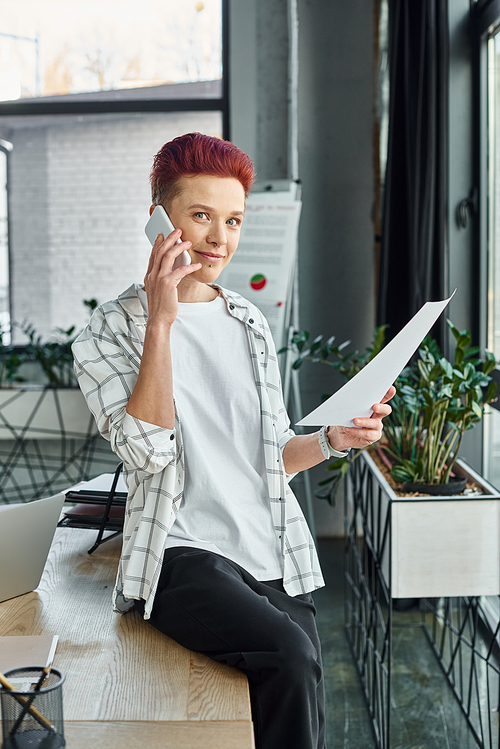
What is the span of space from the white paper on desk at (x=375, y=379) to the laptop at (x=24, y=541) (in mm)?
542

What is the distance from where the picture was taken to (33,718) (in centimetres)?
77

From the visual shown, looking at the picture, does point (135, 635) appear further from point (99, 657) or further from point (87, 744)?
point (87, 744)

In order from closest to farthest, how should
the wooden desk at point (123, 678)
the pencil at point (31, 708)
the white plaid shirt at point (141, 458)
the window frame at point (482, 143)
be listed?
the pencil at point (31, 708) → the wooden desk at point (123, 678) → the white plaid shirt at point (141, 458) → the window frame at point (482, 143)

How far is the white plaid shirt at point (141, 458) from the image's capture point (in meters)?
1.11

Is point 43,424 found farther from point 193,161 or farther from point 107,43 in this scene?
point 193,161

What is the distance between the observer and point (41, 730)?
30.9 inches

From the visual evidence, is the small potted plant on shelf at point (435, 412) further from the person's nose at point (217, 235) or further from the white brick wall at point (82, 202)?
the white brick wall at point (82, 202)

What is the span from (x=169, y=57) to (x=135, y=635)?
10.6ft

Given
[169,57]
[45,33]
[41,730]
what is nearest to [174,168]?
[41,730]

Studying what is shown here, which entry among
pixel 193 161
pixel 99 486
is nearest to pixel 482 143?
pixel 193 161

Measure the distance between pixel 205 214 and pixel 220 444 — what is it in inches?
17.1

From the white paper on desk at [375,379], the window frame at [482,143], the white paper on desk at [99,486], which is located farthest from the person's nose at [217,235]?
the window frame at [482,143]

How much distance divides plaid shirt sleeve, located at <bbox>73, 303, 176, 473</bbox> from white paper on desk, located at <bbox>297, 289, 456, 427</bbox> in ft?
0.82

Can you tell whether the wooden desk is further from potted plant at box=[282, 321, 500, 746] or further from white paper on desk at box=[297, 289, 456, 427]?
potted plant at box=[282, 321, 500, 746]
